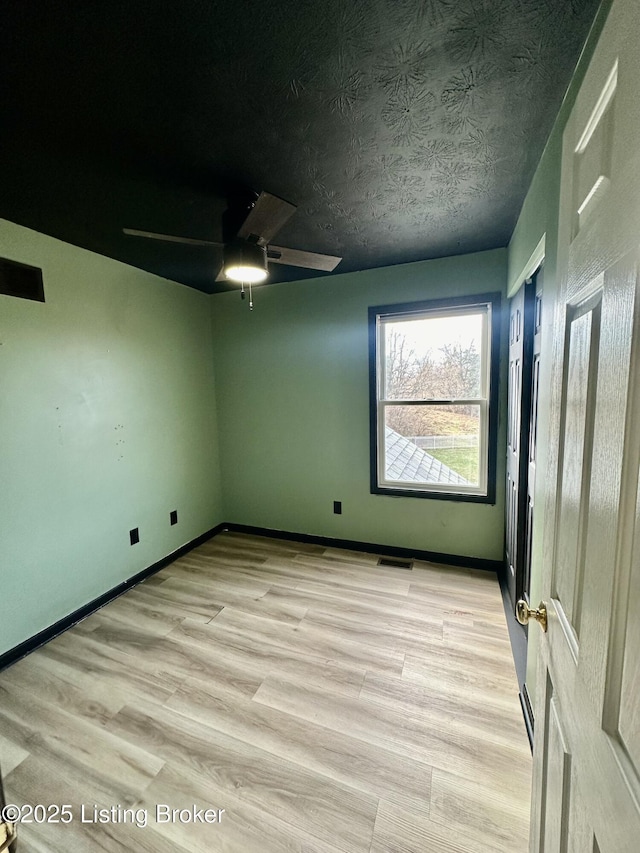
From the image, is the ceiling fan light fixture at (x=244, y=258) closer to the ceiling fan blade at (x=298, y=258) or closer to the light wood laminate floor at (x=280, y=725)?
the ceiling fan blade at (x=298, y=258)

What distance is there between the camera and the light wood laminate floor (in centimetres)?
114

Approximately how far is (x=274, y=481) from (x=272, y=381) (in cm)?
100

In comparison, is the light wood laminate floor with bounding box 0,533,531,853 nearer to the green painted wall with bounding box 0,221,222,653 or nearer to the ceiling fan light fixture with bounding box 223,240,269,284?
the green painted wall with bounding box 0,221,222,653

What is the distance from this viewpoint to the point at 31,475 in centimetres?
199

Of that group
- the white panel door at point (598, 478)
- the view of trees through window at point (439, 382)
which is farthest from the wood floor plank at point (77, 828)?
the view of trees through window at point (439, 382)

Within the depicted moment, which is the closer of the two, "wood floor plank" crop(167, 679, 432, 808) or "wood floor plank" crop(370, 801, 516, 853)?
"wood floor plank" crop(370, 801, 516, 853)

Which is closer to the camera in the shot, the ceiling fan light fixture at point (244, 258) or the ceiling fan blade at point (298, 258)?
the ceiling fan light fixture at point (244, 258)

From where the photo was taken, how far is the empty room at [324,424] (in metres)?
0.69

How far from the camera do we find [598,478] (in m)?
0.56

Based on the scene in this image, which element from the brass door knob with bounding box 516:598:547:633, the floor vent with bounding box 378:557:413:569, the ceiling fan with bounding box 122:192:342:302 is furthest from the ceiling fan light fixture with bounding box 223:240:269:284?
the floor vent with bounding box 378:557:413:569

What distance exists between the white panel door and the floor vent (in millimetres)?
1985

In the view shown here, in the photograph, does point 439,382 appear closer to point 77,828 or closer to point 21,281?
point 21,281

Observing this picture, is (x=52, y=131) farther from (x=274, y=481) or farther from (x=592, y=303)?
(x=274, y=481)

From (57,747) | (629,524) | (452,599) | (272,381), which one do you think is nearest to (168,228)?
(272,381)
